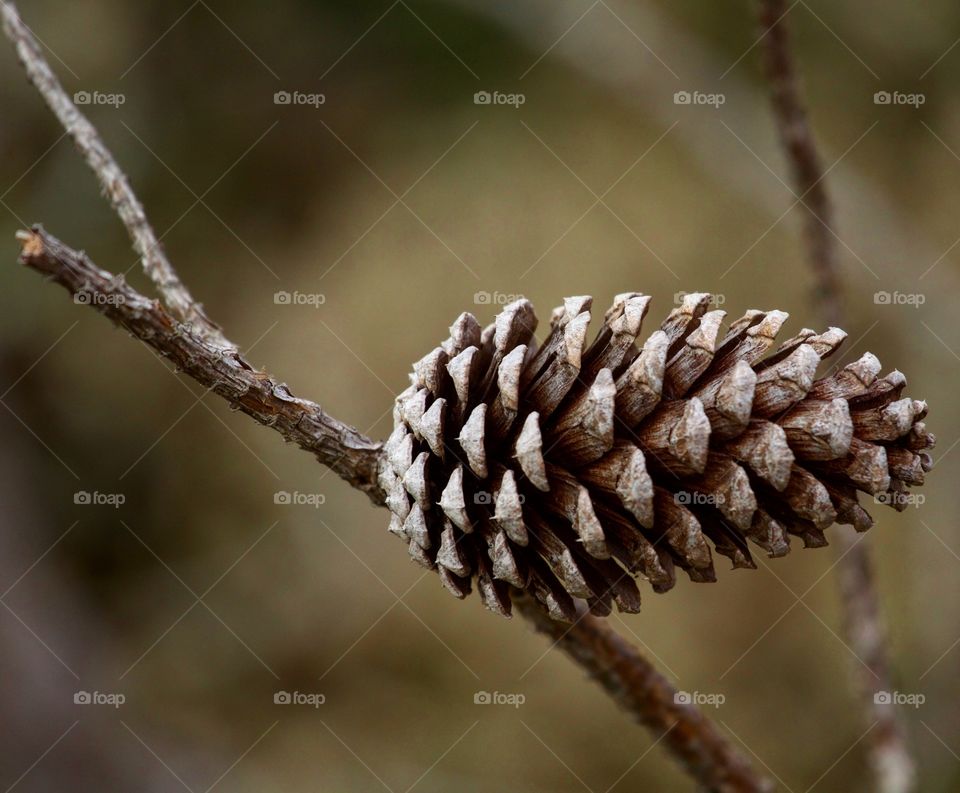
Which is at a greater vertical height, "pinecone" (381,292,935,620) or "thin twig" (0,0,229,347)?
"pinecone" (381,292,935,620)

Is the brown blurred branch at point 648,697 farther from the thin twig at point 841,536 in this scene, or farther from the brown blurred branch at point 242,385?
the thin twig at point 841,536

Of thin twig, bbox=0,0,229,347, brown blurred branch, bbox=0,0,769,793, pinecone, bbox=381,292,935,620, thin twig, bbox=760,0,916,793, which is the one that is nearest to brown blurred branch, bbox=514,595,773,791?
brown blurred branch, bbox=0,0,769,793

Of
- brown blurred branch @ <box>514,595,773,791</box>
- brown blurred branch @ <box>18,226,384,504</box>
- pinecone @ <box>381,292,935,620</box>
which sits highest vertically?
pinecone @ <box>381,292,935,620</box>

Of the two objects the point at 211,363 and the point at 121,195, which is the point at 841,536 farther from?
the point at 121,195

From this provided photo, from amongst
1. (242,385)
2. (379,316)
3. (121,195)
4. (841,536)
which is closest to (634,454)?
(242,385)

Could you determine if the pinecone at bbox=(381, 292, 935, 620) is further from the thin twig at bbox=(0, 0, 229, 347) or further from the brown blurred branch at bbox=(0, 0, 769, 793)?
the thin twig at bbox=(0, 0, 229, 347)

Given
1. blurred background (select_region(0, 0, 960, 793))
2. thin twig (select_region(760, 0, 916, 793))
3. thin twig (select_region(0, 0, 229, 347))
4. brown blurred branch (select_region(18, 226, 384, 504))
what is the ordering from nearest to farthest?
brown blurred branch (select_region(18, 226, 384, 504)), thin twig (select_region(0, 0, 229, 347)), thin twig (select_region(760, 0, 916, 793)), blurred background (select_region(0, 0, 960, 793))

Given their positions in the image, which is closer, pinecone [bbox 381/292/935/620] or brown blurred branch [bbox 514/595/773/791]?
pinecone [bbox 381/292/935/620]

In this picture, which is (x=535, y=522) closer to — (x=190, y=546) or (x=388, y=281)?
(x=388, y=281)
